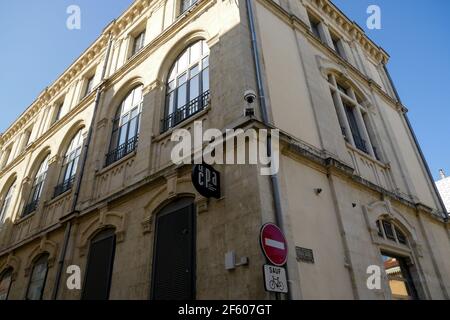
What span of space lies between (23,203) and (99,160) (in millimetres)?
6053

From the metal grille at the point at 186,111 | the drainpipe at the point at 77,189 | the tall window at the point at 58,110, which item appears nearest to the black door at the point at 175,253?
the metal grille at the point at 186,111

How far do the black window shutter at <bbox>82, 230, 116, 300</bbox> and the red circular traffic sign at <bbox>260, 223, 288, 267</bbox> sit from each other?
16.2 ft

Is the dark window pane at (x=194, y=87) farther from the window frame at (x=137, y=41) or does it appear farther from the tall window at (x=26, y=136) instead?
the tall window at (x=26, y=136)

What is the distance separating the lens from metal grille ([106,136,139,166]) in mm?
10034

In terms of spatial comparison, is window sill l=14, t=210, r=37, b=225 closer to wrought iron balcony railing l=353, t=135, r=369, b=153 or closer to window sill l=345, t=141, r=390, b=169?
window sill l=345, t=141, r=390, b=169

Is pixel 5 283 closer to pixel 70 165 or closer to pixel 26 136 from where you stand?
pixel 70 165

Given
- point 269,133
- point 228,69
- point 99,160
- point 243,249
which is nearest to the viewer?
point 243,249

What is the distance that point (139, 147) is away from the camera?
9.34 metres

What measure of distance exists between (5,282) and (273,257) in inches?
462

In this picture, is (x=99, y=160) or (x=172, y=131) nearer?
(x=172, y=131)

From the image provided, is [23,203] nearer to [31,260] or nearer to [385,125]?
[31,260]

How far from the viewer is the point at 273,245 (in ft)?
16.1

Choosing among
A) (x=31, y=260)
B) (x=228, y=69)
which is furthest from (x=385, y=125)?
(x=31, y=260)

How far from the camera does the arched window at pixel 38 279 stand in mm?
10266
